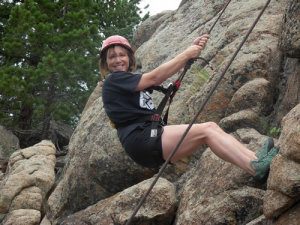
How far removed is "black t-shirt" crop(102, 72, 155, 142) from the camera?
20.3 feet

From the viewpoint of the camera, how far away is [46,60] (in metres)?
17.1

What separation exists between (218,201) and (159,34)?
740cm

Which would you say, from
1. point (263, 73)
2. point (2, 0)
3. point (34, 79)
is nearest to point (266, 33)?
point (263, 73)

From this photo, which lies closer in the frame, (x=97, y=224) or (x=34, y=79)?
(x=97, y=224)

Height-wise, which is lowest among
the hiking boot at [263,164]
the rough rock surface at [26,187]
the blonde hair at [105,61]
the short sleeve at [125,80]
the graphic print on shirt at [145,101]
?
the rough rock surface at [26,187]

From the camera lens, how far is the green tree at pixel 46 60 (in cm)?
1741

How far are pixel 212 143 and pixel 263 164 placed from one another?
0.64m

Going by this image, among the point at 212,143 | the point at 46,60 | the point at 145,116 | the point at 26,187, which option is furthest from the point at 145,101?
the point at 46,60

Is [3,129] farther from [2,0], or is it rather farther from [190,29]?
[190,29]

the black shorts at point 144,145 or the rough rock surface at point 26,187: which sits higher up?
the black shorts at point 144,145

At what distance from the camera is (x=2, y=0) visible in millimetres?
21047

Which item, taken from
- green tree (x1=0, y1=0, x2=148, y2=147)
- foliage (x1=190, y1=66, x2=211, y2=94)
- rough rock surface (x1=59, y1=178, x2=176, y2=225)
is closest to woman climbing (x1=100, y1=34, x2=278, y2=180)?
rough rock surface (x1=59, y1=178, x2=176, y2=225)

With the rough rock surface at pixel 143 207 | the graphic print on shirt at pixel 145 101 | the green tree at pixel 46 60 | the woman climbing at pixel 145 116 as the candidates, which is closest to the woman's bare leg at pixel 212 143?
the woman climbing at pixel 145 116

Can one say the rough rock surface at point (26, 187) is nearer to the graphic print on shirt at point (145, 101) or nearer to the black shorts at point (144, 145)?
the black shorts at point (144, 145)
